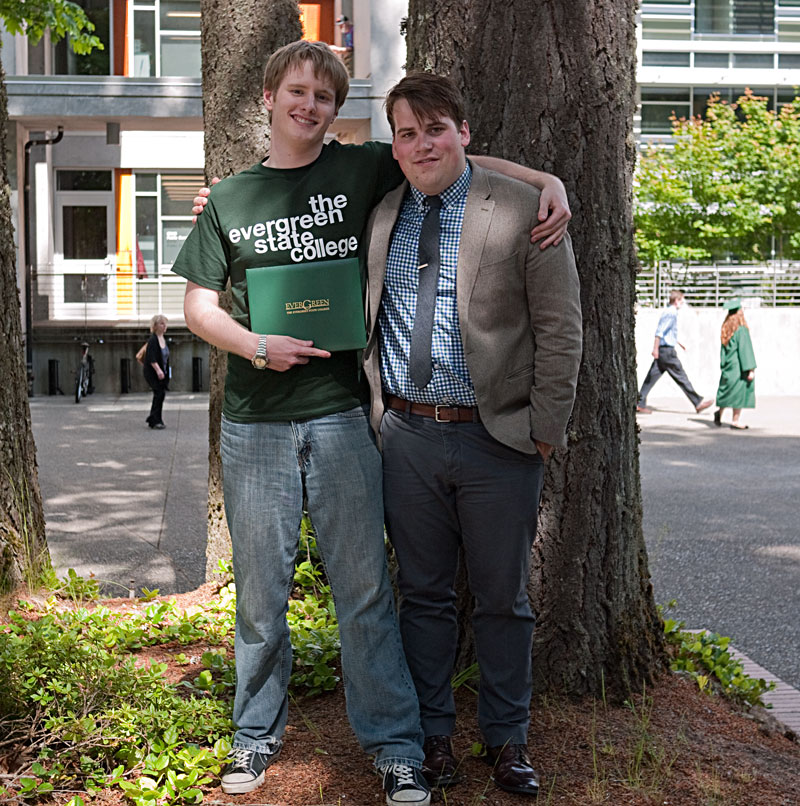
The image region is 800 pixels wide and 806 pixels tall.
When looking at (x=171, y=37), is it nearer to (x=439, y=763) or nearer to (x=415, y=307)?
(x=415, y=307)

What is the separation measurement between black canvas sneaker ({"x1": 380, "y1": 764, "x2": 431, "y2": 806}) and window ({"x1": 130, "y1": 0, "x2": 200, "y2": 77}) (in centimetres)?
2876

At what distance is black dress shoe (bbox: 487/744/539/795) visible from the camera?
3674mm

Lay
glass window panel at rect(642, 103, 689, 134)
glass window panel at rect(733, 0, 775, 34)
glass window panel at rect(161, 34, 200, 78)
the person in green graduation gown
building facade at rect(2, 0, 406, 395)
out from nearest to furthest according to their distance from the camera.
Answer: the person in green graduation gown
building facade at rect(2, 0, 406, 395)
glass window panel at rect(161, 34, 200, 78)
glass window panel at rect(642, 103, 689, 134)
glass window panel at rect(733, 0, 775, 34)

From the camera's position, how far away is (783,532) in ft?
31.0

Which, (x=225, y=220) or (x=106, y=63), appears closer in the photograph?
(x=225, y=220)

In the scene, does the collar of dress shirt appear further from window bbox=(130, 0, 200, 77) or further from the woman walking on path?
window bbox=(130, 0, 200, 77)

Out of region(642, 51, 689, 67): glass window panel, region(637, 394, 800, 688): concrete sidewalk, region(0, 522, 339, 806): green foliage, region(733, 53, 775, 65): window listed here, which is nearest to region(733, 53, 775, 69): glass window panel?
region(733, 53, 775, 65): window

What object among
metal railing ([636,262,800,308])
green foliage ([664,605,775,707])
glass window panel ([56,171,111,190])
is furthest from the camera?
glass window panel ([56,171,111,190])

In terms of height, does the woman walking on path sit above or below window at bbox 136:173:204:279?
below

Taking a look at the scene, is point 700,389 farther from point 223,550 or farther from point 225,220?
point 225,220

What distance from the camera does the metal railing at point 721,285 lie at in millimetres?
25891

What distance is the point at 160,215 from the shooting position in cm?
3080

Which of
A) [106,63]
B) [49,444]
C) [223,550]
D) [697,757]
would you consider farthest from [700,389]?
[697,757]

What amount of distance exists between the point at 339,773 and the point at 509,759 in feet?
1.85
